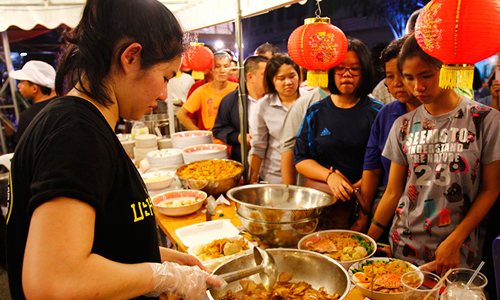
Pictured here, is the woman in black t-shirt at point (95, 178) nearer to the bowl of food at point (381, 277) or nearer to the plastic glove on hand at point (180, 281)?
the plastic glove on hand at point (180, 281)

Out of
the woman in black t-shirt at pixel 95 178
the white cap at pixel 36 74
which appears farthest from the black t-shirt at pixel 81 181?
the white cap at pixel 36 74

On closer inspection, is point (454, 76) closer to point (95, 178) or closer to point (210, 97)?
point (95, 178)

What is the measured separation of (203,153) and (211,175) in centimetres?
49

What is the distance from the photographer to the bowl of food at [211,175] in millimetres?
2400

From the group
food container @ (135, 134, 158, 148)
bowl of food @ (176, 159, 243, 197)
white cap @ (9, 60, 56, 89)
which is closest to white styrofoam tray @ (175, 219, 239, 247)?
bowl of food @ (176, 159, 243, 197)

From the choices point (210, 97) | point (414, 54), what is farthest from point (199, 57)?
point (414, 54)

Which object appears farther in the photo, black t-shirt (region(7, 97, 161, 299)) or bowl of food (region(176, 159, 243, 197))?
bowl of food (region(176, 159, 243, 197))

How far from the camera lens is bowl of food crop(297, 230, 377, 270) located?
4.65 feet

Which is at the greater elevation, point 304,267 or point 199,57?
point 199,57

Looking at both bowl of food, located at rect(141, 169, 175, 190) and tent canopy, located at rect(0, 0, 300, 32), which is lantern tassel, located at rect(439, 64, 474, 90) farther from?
tent canopy, located at rect(0, 0, 300, 32)

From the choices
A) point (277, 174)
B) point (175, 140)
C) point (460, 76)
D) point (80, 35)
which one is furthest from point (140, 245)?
point (175, 140)

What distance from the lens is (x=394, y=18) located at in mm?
6910

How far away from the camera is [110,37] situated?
0.79 meters

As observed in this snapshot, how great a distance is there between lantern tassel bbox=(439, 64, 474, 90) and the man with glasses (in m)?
2.97
